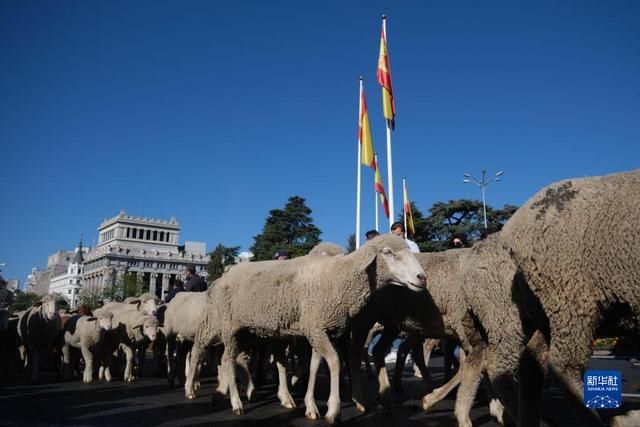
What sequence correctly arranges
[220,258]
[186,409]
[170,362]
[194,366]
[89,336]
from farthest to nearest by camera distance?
[220,258] → [89,336] → [170,362] → [194,366] → [186,409]

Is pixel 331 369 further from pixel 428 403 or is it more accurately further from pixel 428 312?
pixel 428 312

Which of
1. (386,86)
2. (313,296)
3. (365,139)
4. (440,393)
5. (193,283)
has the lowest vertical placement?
(440,393)

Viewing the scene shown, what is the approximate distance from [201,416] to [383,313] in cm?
266

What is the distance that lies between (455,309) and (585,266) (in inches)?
128

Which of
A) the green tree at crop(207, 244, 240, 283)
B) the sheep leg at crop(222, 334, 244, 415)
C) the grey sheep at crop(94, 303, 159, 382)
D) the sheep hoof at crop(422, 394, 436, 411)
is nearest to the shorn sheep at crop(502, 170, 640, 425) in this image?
the sheep hoof at crop(422, 394, 436, 411)

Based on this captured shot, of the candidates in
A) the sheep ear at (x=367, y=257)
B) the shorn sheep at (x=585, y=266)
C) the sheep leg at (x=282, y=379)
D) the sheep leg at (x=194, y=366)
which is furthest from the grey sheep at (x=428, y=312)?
the shorn sheep at (x=585, y=266)

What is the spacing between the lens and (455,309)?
6.05 meters

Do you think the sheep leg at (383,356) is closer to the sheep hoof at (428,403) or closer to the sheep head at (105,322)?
the sheep hoof at (428,403)

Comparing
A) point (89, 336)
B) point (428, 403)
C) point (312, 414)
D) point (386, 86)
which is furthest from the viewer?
point (386, 86)

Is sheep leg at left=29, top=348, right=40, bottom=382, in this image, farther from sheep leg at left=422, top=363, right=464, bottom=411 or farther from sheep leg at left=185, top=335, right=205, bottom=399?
sheep leg at left=422, top=363, right=464, bottom=411

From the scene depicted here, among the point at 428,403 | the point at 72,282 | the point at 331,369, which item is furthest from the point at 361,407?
the point at 72,282

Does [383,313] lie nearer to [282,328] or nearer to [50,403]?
[282,328]

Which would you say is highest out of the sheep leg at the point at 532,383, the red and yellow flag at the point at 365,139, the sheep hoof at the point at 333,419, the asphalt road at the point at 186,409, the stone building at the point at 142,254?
the stone building at the point at 142,254

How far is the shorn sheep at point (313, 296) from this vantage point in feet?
19.2
